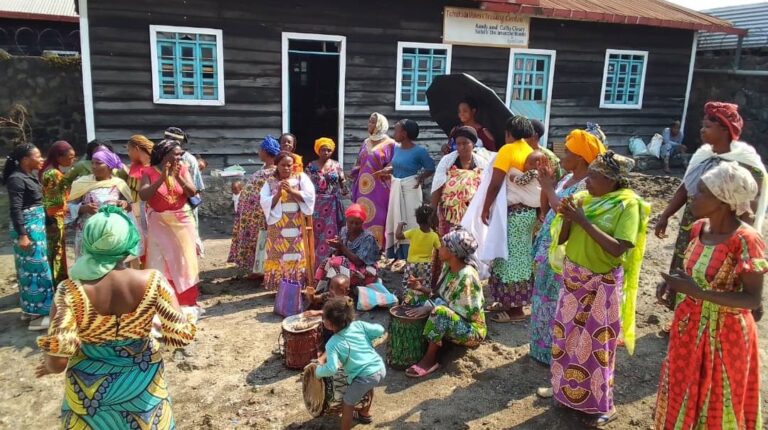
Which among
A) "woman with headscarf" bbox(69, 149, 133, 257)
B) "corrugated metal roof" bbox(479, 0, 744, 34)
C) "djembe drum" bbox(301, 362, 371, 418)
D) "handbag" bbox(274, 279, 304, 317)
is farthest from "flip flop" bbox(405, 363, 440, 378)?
"corrugated metal roof" bbox(479, 0, 744, 34)

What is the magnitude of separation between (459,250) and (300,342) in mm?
1382

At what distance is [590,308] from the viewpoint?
328 cm

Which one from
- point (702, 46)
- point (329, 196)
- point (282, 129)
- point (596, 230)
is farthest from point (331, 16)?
point (702, 46)

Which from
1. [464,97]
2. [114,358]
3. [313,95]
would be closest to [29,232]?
[114,358]

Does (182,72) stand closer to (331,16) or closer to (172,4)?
(172,4)

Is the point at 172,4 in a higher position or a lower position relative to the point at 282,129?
higher

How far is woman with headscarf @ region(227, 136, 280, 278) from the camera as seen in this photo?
5.91 metres

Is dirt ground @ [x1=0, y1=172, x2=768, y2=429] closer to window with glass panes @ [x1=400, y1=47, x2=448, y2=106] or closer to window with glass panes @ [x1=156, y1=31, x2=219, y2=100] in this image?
window with glass panes @ [x1=156, y1=31, x2=219, y2=100]

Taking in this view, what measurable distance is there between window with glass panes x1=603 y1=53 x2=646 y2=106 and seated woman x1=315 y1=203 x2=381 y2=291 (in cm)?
919

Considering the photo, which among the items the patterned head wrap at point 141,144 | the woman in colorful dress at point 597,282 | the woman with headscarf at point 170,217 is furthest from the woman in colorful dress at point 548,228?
the patterned head wrap at point 141,144

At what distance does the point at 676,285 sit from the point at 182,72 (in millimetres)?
7927

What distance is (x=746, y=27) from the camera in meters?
14.9

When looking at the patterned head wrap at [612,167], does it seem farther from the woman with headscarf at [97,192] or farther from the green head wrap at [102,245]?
the woman with headscarf at [97,192]

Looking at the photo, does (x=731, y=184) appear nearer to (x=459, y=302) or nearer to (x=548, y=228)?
(x=548, y=228)
